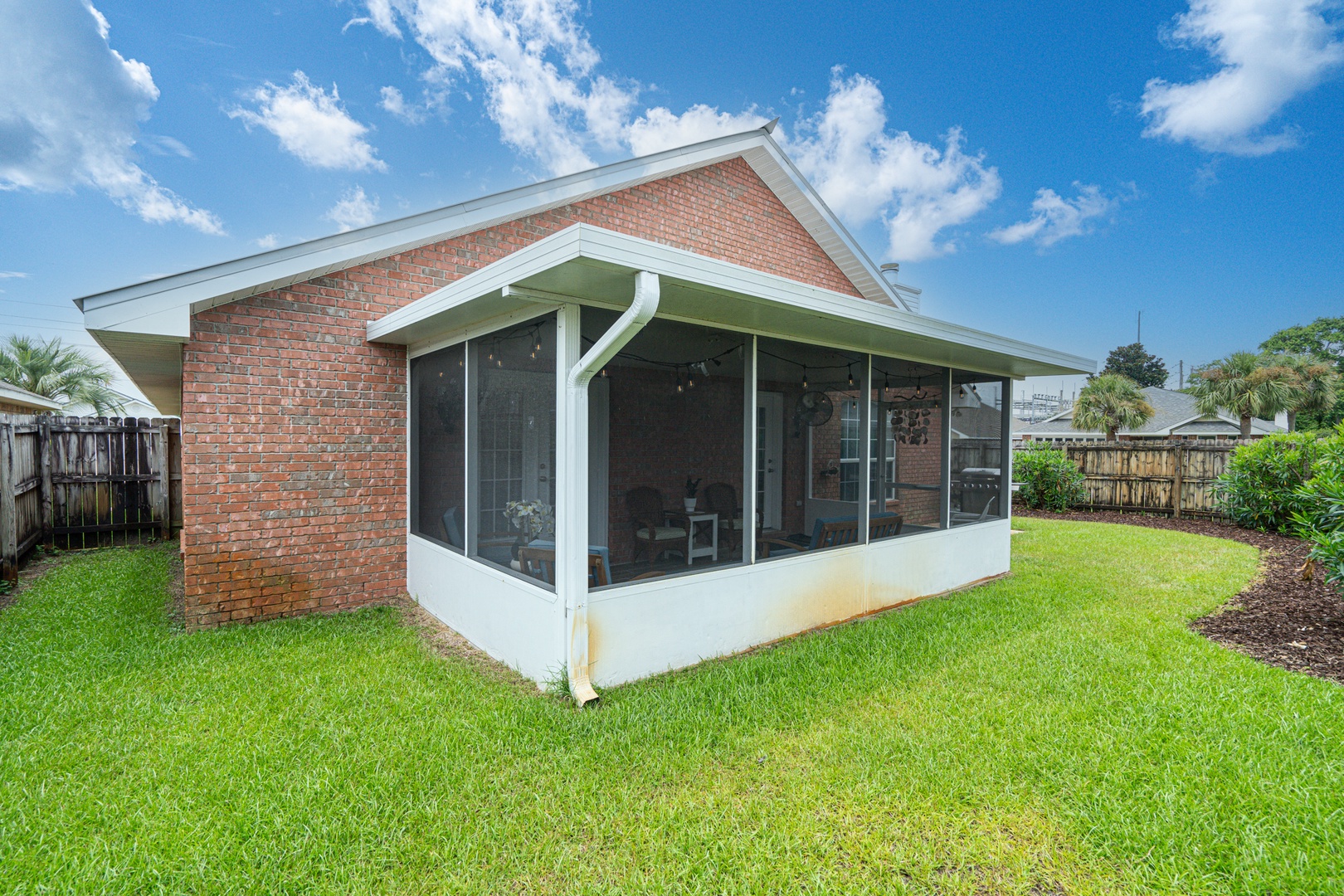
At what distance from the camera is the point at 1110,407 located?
20281 mm

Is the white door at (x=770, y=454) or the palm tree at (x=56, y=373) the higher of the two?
the palm tree at (x=56, y=373)

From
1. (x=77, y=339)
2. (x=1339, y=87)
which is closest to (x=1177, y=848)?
(x=1339, y=87)

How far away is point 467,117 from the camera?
12703mm

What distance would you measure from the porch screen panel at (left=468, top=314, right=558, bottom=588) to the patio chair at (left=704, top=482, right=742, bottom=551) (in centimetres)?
172

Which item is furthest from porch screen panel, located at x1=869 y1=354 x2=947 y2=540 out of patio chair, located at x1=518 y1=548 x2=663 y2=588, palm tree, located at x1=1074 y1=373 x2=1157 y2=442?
palm tree, located at x1=1074 y1=373 x2=1157 y2=442

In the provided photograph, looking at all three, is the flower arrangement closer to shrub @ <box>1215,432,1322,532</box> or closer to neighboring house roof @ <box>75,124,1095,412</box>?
neighboring house roof @ <box>75,124,1095,412</box>

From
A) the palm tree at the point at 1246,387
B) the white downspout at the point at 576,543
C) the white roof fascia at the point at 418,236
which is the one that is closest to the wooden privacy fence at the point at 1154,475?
the white roof fascia at the point at 418,236

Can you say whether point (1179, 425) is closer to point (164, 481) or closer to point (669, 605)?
point (669, 605)

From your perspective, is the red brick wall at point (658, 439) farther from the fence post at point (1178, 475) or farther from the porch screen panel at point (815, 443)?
the fence post at point (1178, 475)

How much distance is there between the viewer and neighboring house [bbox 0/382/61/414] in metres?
11.3

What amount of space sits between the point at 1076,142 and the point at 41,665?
2108 cm

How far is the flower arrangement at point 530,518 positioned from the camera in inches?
153

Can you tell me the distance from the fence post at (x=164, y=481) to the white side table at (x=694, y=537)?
786 centimetres

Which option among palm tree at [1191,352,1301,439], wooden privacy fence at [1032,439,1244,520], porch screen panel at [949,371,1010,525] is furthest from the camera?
palm tree at [1191,352,1301,439]
